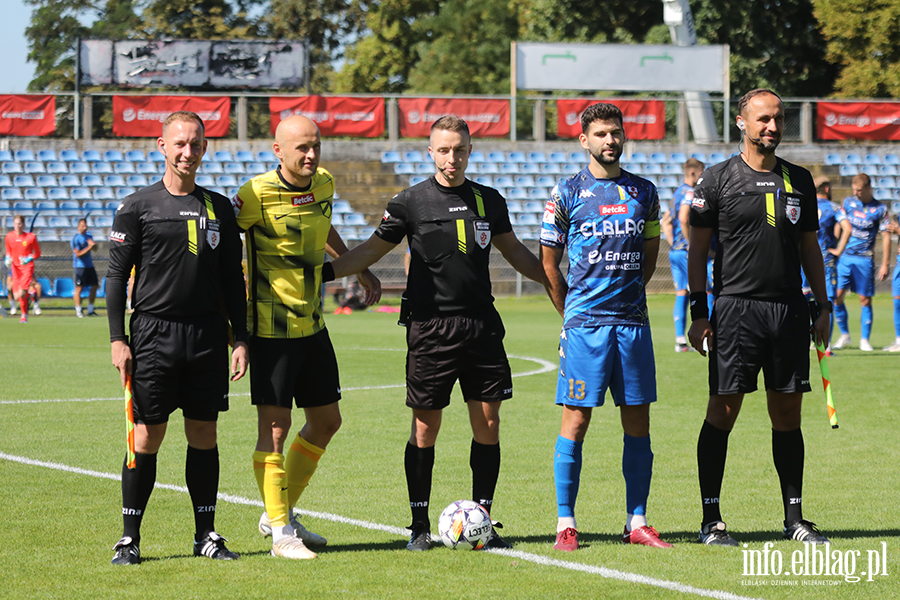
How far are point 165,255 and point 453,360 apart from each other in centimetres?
152

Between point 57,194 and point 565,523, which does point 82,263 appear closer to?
point 57,194

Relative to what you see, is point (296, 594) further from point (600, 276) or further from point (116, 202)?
point (116, 202)

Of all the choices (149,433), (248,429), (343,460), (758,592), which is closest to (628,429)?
(758,592)

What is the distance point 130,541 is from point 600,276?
2.64m

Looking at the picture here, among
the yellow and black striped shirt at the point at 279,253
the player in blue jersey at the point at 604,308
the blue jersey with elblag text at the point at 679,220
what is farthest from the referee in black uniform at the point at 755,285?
the blue jersey with elblag text at the point at 679,220

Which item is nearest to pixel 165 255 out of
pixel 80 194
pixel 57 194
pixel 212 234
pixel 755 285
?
pixel 212 234

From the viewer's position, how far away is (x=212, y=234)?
204 inches

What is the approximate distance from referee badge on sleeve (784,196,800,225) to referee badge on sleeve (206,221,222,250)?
2.86 meters

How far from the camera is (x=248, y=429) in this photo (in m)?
9.20

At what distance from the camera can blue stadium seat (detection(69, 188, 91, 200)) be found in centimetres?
2992

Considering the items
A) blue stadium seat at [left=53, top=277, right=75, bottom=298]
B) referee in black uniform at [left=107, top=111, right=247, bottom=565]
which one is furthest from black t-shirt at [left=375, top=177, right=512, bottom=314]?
blue stadium seat at [left=53, top=277, right=75, bottom=298]

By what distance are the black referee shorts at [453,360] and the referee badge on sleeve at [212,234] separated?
106 centimetres

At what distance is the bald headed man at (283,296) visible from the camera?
17.5 feet

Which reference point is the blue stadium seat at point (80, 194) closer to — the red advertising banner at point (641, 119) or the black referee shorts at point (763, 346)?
the red advertising banner at point (641, 119)
